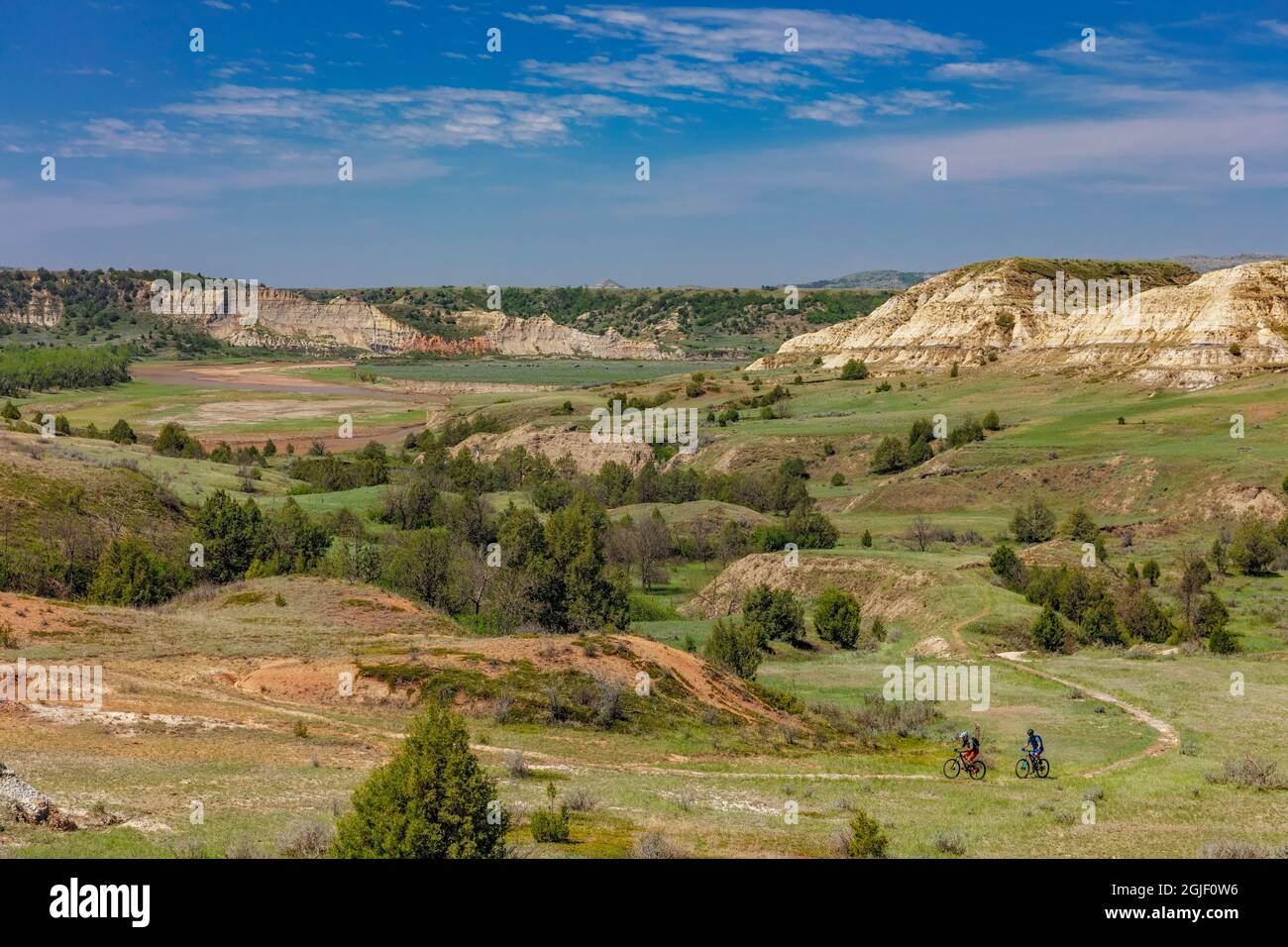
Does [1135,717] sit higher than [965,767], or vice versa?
[965,767]

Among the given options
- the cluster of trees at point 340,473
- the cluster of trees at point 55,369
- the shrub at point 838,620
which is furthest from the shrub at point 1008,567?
the cluster of trees at point 55,369

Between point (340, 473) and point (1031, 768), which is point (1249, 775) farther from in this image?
point (340, 473)

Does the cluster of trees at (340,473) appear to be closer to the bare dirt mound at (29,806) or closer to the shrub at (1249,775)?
the shrub at (1249,775)

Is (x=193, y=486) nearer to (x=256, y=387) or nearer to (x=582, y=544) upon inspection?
(x=582, y=544)

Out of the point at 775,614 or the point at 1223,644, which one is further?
the point at 775,614

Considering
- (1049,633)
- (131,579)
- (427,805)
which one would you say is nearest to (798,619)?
(1049,633)

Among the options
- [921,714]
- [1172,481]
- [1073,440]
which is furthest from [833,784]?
[1073,440]
